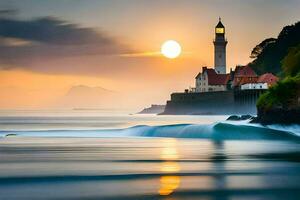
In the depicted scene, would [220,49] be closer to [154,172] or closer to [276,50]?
[276,50]

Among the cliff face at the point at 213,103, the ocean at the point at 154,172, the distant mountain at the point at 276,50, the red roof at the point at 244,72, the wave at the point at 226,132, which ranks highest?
the distant mountain at the point at 276,50

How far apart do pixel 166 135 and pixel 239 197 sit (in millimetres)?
31164

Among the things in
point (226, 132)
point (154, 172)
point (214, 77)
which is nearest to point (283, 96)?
point (226, 132)

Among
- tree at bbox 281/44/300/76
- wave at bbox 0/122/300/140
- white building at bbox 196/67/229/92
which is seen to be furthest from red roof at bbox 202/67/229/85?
wave at bbox 0/122/300/140

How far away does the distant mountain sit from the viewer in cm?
14088

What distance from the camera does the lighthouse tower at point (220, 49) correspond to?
15212cm

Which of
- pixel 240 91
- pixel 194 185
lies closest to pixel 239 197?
pixel 194 185

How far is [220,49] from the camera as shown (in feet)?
498

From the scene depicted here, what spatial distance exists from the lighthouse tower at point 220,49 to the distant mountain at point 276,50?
24.0 ft

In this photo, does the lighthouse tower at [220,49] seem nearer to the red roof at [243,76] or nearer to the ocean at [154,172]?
the red roof at [243,76]

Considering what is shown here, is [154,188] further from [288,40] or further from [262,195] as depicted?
[288,40]

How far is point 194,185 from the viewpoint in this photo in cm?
2017

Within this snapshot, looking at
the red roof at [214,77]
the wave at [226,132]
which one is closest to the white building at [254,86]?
the red roof at [214,77]

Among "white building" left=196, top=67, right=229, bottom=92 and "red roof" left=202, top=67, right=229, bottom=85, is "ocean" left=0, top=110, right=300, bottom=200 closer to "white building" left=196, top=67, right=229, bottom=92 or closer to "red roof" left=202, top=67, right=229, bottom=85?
"white building" left=196, top=67, right=229, bottom=92
